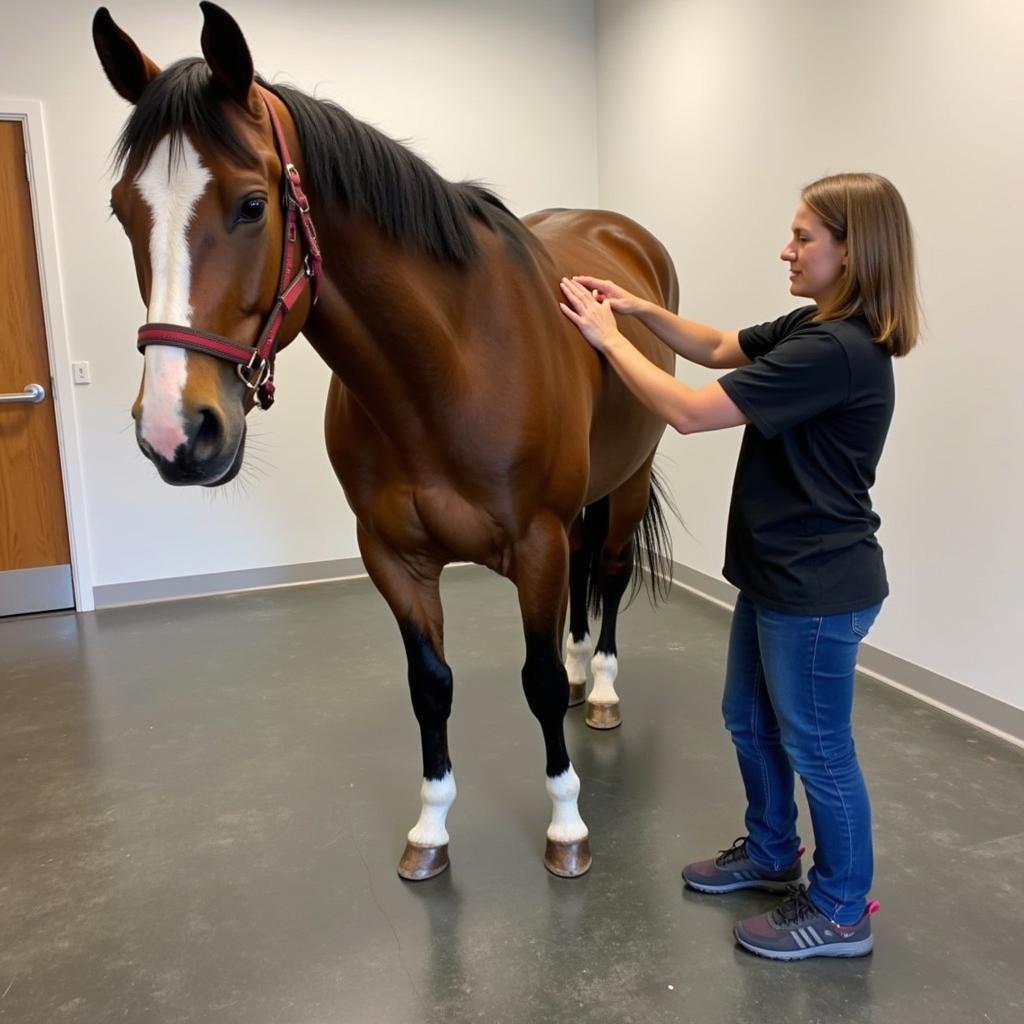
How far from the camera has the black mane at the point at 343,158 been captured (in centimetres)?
101

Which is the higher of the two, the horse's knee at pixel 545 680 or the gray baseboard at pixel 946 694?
the horse's knee at pixel 545 680

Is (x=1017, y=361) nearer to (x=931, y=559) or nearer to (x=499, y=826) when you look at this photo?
(x=931, y=559)

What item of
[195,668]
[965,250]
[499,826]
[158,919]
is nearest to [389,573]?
[499,826]

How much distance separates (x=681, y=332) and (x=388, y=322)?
72 cm

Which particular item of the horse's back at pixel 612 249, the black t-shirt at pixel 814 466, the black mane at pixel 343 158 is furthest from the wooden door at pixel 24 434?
the black t-shirt at pixel 814 466

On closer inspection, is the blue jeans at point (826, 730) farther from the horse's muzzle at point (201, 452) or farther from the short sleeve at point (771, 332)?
the horse's muzzle at point (201, 452)

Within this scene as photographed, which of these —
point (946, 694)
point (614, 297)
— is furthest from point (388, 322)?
point (946, 694)

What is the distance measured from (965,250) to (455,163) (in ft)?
8.41

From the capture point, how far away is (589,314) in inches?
64.9

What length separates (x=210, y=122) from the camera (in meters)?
1.01

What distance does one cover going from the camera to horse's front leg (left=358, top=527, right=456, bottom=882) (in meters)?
1.68

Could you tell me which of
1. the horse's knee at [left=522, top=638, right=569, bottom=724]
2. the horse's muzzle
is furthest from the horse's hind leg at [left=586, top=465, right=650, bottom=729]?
the horse's muzzle

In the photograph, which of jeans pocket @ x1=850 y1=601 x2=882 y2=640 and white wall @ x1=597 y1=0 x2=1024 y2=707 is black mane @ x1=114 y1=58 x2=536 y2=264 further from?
white wall @ x1=597 y1=0 x2=1024 y2=707

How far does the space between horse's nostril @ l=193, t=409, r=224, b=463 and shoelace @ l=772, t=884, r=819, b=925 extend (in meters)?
1.26
